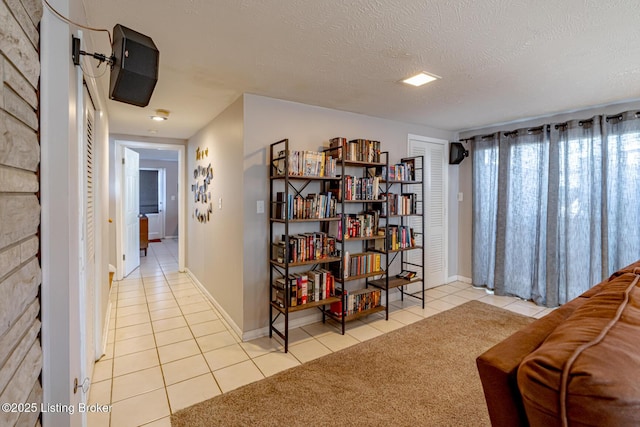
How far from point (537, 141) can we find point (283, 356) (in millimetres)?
3820

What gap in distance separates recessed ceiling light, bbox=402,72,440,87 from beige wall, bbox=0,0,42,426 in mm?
2252

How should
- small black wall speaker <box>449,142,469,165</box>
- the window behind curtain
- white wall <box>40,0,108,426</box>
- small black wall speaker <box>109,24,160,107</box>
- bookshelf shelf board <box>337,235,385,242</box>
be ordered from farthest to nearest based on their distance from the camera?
the window behind curtain → small black wall speaker <box>449,142,469,165</box> → bookshelf shelf board <box>337,235,385,242</box> → small black wall speaker <box>109,24,160,107</box> → white wall <box>40,0,108,426</box>

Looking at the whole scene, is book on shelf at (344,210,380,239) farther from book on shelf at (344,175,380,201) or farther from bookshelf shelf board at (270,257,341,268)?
bookshelf shelf board at (270,257,341,268)

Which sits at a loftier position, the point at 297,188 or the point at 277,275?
the point at 297,188

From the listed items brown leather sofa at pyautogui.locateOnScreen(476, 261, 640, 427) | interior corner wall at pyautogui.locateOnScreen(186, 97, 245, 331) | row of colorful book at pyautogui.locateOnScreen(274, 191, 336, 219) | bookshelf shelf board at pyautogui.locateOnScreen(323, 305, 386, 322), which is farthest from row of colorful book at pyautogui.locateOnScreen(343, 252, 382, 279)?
brown leather sofa at pyautogui.locateOnScreen(476, 261, 640, 427)

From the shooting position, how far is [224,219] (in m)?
3.29

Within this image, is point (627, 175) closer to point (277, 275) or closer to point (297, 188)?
point (297, 188)

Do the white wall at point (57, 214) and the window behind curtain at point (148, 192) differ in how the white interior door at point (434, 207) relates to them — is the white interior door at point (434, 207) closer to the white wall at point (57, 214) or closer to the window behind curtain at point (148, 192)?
the white wall at point (57, 214)

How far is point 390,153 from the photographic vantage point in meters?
3.79

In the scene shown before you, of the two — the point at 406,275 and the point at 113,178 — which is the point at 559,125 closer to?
the point at 406,275

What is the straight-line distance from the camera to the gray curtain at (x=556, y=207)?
3.05m

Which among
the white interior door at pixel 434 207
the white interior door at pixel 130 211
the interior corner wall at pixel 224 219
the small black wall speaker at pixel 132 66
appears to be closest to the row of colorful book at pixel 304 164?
the interior corner wall at pixel 224 219

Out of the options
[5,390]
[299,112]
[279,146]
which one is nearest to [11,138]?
[5,390]

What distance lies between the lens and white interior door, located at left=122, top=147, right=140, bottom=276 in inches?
189
